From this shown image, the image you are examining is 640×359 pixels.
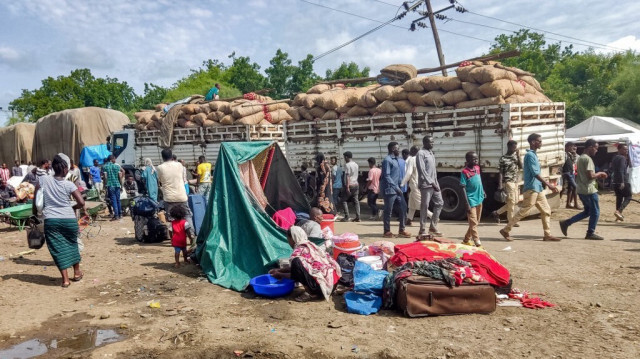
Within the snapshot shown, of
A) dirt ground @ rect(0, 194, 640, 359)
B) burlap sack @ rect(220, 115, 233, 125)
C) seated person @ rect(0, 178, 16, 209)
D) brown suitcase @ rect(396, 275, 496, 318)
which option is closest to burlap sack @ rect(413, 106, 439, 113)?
dirt ground @ rect(0, 194, 640, 359)

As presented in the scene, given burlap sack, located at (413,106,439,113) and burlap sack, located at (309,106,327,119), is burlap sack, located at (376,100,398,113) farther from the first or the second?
burlap sack, located at (309,106,327,119)

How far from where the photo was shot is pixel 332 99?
1225 cm

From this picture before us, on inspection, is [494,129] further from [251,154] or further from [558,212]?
[251,154]

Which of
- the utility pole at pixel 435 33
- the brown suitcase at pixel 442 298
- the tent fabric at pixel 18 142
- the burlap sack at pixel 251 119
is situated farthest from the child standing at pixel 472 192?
the tent fabric at pixel 18 142

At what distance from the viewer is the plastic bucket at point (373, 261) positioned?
553 centimetres

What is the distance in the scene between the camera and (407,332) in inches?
168

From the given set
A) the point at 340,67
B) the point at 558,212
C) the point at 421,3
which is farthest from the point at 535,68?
the point at 558,212

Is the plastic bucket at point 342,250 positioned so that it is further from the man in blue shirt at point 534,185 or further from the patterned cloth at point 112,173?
the patterned cloth at point 112,173

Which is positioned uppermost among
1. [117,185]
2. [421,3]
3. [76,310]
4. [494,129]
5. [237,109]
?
[421,3]

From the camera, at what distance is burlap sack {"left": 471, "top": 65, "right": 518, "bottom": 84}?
31.0ft

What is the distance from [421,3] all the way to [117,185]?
43.0 ft

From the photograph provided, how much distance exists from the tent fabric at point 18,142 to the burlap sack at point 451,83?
25.4 meters

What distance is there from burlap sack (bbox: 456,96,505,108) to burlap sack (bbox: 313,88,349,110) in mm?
3292

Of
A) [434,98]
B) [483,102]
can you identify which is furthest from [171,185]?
[483,102]
